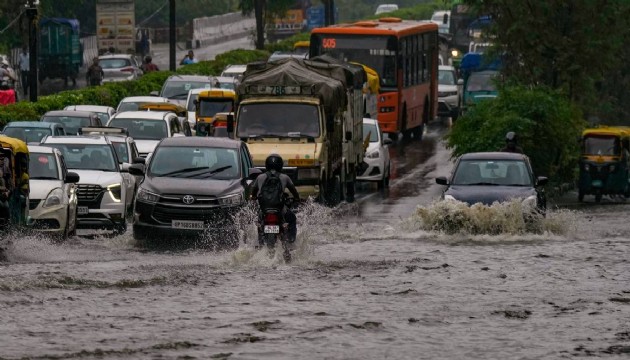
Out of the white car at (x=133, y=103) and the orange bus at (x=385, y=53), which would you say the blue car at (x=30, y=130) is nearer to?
the white car at (x=133, y=103)

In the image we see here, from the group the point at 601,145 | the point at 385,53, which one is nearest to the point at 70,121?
the point at 601,145

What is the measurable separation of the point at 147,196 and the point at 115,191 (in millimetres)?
2494

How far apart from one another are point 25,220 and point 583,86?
23.6 m

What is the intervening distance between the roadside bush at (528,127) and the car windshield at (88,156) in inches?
449

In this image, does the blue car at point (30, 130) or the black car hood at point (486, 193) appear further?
the blue car at point (30, 130)

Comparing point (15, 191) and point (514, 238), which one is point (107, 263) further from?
point (514, 238)

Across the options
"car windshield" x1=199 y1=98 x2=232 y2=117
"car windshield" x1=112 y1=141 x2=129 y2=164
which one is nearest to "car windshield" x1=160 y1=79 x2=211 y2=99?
"car windshield" x1=199 y1=98 x2=232 y2=117

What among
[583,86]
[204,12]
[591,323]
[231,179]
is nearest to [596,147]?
[583,86]

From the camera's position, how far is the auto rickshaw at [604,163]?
40.2 m

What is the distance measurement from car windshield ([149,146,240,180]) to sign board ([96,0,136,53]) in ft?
163

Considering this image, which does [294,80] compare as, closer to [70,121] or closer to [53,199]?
[70,121]

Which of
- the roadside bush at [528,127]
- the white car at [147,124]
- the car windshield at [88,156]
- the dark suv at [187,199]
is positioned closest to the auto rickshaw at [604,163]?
the roadside bush at [528,127]

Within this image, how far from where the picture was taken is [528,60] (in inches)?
1793

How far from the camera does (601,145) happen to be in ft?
134
